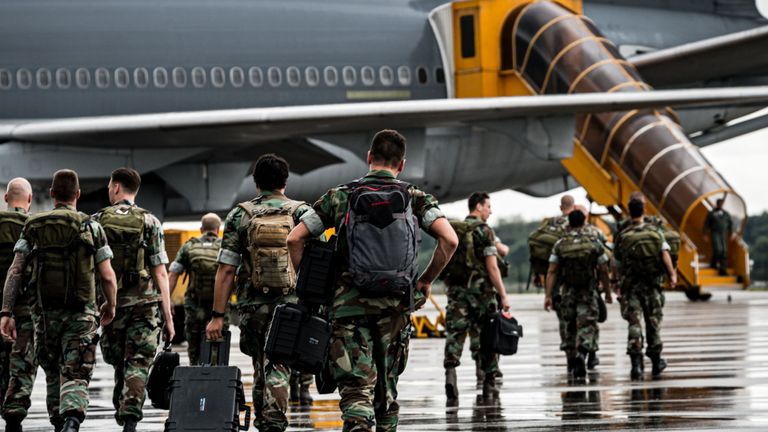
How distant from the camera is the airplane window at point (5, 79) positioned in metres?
21.8

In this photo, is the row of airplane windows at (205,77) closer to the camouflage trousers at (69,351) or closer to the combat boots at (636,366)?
the combat boots at (636,366)

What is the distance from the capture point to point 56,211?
880cm

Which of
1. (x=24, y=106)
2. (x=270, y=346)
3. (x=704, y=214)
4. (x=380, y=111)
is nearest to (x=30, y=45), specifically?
(x=24, y=106)

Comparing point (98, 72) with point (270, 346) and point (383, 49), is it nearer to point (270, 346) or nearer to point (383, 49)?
point (383, 49)

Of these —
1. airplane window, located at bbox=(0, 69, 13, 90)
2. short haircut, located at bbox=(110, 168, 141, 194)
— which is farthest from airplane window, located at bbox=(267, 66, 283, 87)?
short haircut, located at bbox=(110, 168, 141, 194)

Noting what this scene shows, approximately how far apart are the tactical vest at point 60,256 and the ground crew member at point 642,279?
19.9 feet

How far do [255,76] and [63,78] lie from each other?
3.34m

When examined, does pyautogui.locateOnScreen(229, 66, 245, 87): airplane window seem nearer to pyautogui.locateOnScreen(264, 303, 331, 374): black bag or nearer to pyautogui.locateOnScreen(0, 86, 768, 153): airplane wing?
pyautogui.locateOnScreen(0, 86, 768, 153): airplane wing

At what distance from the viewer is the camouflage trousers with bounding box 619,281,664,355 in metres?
13.3

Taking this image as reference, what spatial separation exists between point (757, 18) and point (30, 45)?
17.3 m

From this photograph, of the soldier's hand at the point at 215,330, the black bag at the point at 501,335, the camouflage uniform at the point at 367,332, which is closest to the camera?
the camouflage uniform at the point at 367,332

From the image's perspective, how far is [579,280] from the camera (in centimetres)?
1341

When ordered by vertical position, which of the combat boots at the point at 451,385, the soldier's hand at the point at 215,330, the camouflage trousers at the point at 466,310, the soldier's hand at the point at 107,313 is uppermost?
the camouflage trousers at the point at 466,310

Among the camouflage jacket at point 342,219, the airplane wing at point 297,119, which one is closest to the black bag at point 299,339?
the camouflage jacket at point 342,219
